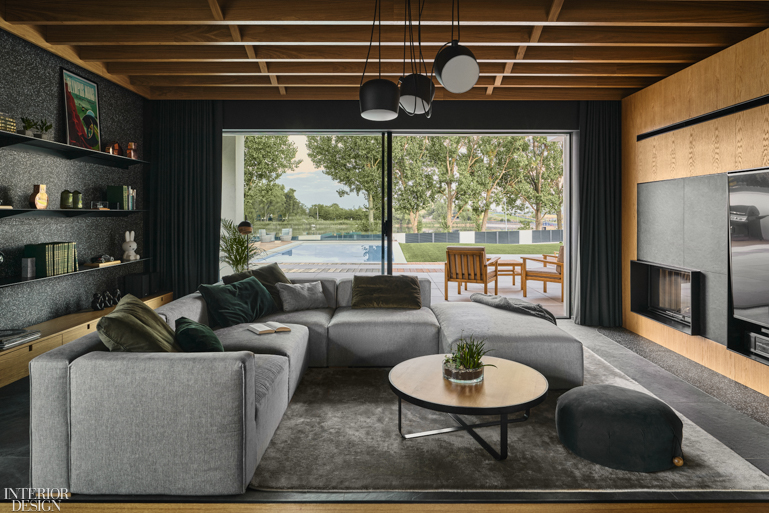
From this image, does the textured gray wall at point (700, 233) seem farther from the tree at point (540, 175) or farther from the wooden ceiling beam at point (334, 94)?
the tree at point (540, 175)

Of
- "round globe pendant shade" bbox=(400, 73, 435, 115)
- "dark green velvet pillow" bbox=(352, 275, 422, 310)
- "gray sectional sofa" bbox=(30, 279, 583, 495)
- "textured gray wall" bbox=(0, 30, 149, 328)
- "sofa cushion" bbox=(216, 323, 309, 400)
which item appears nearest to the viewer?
"gray sectional sofa" bbox=(30, 279, 583, 495)

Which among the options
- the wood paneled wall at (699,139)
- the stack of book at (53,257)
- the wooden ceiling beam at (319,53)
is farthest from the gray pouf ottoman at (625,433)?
the stack of book at (53,257)

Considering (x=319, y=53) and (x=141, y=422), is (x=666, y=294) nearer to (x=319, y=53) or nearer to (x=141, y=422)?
(x=319, y=53)

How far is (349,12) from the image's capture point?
324 cm

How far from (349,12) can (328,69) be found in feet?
3.59

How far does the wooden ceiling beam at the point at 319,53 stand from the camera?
395cm

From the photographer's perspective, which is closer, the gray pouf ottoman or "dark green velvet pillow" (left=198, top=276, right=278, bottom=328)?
the gray pouf ottoman

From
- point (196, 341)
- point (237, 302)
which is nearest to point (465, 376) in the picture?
point (196, 341)

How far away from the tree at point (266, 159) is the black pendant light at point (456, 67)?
367 centimetres

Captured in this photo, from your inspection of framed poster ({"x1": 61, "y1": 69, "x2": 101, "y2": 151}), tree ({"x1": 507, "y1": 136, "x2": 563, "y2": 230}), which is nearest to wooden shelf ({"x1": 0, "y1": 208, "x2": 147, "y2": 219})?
framed poster ({"x1": 61, "y1": 69, "x2": 101, "y2": 151})

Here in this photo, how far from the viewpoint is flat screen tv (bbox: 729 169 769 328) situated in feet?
10.2

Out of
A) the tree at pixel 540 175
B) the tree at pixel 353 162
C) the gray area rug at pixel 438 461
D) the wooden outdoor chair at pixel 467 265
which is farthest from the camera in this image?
the tree at pixel 540 175

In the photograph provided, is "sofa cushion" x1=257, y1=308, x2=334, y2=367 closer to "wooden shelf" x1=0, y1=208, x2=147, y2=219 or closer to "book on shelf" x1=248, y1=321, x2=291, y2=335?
"book on shelf" x1=248, y1=321, x2=291, y2=335

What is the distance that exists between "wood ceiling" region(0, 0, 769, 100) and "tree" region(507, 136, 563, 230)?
202cm
